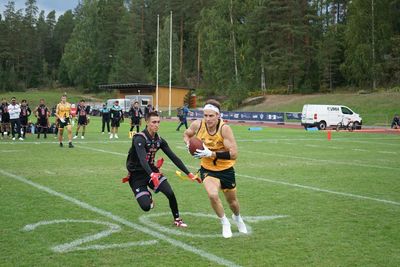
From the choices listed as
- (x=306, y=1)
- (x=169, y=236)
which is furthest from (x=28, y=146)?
(x=306, y=1)

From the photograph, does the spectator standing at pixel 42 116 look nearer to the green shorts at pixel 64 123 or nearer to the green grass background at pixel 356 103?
the green shorts at pixel 64 123

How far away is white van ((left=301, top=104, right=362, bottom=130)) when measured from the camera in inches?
1502

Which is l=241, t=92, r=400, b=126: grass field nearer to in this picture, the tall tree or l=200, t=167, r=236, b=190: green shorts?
the tall tree

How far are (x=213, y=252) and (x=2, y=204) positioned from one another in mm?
4326

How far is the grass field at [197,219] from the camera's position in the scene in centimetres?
591

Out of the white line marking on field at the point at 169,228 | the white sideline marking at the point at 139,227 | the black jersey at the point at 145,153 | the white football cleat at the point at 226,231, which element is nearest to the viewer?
the white sideline marking at the point at 139,227

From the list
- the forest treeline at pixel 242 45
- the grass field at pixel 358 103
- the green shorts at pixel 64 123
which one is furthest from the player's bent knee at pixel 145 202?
the forest treeline at pixel 242 45

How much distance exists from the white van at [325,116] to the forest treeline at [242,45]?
19.8 metres

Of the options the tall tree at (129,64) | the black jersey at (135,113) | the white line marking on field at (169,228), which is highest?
the tall tree at (129,64)

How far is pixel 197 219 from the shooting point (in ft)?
25.7

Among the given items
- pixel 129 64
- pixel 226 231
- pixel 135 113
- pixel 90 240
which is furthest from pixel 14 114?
pixel 129 64

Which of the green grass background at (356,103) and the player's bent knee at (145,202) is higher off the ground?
the green grass background at (356,103)

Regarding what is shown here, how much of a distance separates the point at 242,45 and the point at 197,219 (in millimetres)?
62299

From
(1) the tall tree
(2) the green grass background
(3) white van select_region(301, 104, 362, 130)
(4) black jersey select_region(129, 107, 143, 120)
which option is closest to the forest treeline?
(1) the tall tree
